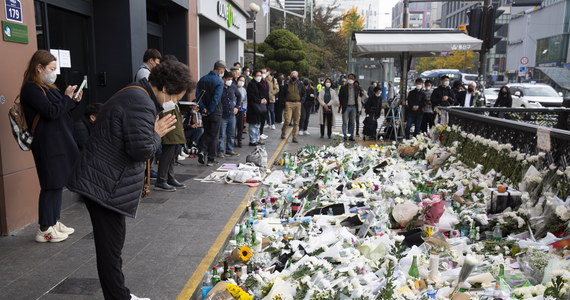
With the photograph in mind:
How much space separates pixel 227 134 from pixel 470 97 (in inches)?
310

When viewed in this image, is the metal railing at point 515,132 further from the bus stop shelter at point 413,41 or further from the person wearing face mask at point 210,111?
Result: the person wearing face mask at point 210,111

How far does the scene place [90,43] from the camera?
8531 millimetres

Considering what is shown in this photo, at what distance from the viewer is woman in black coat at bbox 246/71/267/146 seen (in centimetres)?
1216

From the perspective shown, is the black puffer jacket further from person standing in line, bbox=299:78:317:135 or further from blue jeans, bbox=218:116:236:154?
person standing in line, bbox=299:78:317:135

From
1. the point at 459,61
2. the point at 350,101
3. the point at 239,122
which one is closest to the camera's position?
the point at 239,122

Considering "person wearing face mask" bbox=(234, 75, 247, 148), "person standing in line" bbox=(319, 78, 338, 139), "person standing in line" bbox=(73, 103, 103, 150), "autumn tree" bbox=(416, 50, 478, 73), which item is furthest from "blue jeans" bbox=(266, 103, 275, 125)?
"autumn tree" bbox=(416, 50, 478, 73)

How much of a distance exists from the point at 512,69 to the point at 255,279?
248 ft

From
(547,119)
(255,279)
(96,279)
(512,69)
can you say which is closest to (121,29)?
(96,279)

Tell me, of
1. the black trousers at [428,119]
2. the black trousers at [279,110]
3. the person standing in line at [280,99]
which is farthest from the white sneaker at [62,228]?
the black trousers at [279,110]

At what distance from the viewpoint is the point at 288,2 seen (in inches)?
2335

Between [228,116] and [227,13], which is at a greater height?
[227,13]

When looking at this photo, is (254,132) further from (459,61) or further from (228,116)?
(459,61)

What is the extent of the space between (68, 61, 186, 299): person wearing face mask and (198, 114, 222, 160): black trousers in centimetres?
632

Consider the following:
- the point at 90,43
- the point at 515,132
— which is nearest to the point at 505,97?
the point at 515,132
